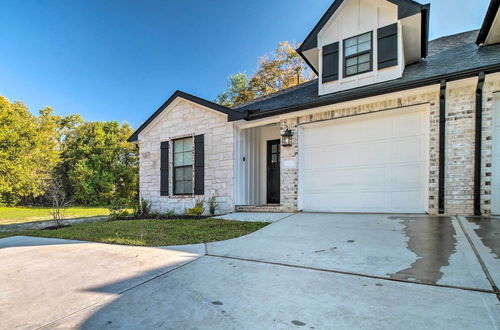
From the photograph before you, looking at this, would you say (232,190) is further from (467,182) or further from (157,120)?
(467,182)

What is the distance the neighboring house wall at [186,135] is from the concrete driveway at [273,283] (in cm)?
390

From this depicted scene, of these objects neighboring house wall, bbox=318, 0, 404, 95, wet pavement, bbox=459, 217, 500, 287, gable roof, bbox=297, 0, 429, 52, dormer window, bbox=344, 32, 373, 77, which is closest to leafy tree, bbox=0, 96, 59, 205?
gable roof, bbox=297, 0, 429, 52

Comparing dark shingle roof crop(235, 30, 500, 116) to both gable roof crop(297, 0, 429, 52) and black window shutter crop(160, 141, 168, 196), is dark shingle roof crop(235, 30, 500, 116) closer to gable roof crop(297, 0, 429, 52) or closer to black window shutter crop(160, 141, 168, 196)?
gable roof crop(297, 0, 429, 52)

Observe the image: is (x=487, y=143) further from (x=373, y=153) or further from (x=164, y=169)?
(x=164, y=169)

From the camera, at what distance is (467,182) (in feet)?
16.2

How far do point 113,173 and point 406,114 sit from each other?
21.7 meters

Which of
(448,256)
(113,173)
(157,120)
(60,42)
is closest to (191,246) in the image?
(448,256)

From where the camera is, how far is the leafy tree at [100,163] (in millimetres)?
20375

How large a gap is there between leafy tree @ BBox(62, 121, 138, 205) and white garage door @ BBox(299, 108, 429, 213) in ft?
60.7

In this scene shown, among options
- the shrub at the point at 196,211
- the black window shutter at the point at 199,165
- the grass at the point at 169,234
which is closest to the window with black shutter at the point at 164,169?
the black window shutter at the point at 199,165

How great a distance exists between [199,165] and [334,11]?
5.94 m

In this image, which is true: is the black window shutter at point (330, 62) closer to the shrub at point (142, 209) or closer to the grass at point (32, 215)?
the shrub at point (142, 209)

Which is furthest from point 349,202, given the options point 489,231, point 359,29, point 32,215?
point 32,215

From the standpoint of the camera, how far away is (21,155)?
719 inches
